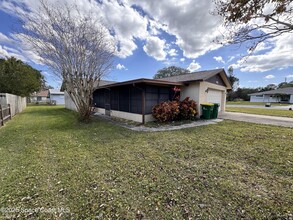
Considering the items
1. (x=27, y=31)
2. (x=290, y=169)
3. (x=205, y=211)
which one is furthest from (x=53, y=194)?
(x=27, y=31)

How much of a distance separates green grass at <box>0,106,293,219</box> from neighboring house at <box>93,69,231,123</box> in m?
4.16

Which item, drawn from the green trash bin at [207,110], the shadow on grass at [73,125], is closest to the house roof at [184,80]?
the green trash bin at [207,110]

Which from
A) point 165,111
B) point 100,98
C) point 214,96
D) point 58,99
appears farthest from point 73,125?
point 58,99

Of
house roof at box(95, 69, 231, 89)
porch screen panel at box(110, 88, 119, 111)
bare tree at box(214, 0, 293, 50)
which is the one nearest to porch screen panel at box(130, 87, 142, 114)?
house roof at box(95, 69, 231, 89)

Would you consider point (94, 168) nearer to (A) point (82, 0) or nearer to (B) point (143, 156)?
(B) point (143, 156)

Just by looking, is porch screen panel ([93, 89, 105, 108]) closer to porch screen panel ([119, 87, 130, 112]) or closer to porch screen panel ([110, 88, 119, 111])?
porch screen panel ([110, 88, 119, 111])

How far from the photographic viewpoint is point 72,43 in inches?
339

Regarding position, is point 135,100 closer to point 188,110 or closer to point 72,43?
point 188,110

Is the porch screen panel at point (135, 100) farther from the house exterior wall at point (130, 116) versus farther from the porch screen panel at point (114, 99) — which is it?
the porch screen panel at point (114, 99)

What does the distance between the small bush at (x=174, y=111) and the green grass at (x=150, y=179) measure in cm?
354

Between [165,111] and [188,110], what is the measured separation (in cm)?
186

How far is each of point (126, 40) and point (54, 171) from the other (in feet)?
34.3

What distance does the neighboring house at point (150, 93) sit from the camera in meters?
8.97

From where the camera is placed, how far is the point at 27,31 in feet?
26.0
